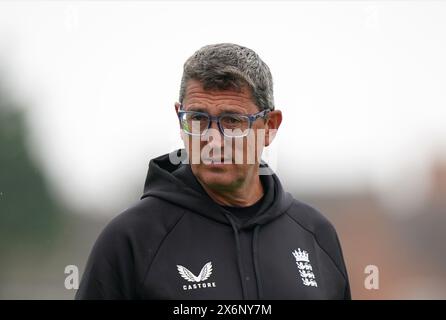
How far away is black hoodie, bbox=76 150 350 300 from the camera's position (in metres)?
4.14

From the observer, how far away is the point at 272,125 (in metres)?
4.62

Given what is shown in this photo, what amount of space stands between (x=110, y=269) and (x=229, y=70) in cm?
104

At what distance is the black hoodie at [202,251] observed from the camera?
163 inches

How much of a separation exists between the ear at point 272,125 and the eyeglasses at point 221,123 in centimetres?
20

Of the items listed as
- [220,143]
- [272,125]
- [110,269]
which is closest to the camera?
[110,269]

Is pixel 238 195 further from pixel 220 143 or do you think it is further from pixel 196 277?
pixel 196 277

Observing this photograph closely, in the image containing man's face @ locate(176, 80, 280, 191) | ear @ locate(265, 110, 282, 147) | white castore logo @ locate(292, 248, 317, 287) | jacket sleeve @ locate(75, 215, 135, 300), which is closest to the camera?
jacket sleeve @ locate(75, 215, 135, 300)

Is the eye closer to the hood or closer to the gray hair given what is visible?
the gray hair

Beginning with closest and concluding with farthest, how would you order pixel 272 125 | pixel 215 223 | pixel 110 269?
pixel 110 269
pixel 215 223
pixel 272 125

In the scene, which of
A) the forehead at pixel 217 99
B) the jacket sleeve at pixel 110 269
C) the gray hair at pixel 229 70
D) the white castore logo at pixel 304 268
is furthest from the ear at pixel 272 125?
the jacket sleeve at pixel 110 269

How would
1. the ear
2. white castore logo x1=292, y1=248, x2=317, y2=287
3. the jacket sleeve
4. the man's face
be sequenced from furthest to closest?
the ear < white castore logo x1=292, y1=248, x2=317, y2=287 < the man's face < the jacket sleeve

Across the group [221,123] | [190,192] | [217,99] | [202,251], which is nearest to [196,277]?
[202,251]

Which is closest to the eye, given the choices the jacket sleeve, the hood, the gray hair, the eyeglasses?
the eyeglasses

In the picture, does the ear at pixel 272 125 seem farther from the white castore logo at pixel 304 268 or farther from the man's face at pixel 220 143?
the white castore logo at pixel 304 268
